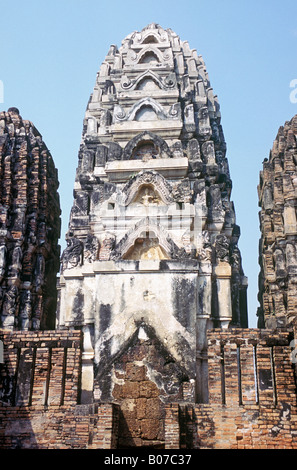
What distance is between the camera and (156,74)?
51.5 feet

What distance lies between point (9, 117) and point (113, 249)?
5.87 meters

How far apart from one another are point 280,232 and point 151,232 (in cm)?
347

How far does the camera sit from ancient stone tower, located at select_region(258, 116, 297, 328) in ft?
44.2

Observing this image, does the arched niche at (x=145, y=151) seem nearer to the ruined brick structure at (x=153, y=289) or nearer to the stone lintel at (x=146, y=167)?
the ruined brick structure at (x=153, y=289)

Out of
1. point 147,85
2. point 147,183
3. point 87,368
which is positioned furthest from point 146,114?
point 87,368

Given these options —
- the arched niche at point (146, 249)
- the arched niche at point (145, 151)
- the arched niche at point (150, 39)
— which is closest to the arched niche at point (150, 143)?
the arched niche at point (145, 151)

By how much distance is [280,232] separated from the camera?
46.6 ft

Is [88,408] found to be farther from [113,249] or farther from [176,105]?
[176,105]

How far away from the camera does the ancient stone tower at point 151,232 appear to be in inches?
458

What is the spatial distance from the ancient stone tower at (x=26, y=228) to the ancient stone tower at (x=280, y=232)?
5637 mm

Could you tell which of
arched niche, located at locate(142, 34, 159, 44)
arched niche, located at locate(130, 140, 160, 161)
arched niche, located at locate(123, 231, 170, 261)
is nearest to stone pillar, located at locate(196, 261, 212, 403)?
arched niche, located at locate(123, 231, 170, 261)

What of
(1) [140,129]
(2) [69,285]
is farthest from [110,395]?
(1) [140,129]

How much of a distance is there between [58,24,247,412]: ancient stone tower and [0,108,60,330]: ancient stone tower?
103cm

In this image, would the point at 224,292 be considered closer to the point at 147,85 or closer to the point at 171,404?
the point at 171,404
